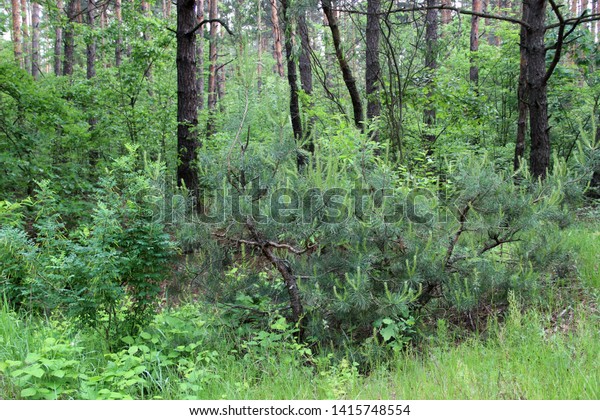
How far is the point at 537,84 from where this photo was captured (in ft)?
18.5

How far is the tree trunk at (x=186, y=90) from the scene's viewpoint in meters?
7.11

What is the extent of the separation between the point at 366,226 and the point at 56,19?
1043 cm

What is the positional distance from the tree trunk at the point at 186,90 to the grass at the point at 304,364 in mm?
3635

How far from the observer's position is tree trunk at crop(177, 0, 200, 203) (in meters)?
7.11

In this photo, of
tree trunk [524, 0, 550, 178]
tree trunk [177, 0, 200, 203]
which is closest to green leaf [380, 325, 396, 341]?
tree trunk [524, 0, 550, 178]

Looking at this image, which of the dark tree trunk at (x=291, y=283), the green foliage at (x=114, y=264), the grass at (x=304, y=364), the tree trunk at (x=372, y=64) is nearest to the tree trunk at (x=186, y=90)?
the tree trunk at (x=372, y=64)

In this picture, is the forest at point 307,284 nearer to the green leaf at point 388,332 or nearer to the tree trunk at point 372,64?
the green leaf at point 388,332

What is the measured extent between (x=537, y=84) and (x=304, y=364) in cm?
431

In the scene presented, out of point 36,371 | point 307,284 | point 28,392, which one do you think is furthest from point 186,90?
point 28,392

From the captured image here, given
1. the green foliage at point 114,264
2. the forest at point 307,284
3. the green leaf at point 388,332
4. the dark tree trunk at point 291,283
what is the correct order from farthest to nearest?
the dark tree trunk at point 291,283 < the green leaf at point 388,332 < the green foliage at point 114,264 < the forest at point 307,284

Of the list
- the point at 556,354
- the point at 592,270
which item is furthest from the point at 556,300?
the point at 556,354

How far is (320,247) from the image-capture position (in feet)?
12.2

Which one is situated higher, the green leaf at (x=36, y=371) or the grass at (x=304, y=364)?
the green leaf at (x=36, y=371)

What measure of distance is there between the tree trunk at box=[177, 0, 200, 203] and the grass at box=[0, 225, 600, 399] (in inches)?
143
